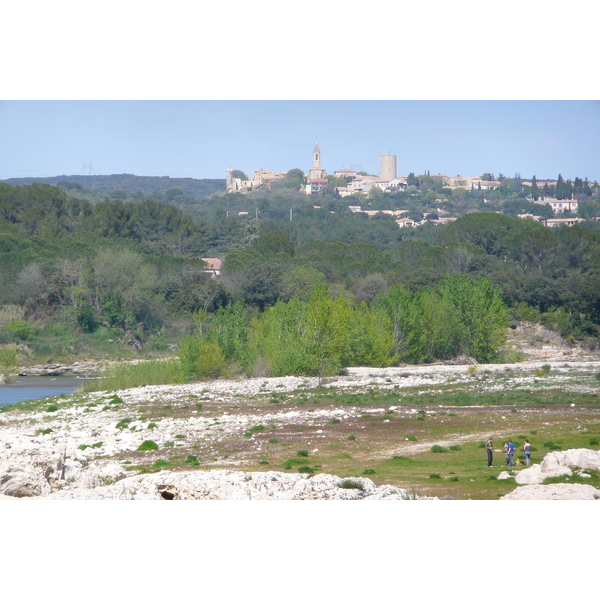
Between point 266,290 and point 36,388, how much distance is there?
1172 centimetres

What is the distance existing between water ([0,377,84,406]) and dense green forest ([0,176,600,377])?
336 centimetres

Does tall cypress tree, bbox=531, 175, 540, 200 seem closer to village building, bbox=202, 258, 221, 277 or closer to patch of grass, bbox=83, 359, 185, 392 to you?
village building, bbox=202, 258, 221, 277

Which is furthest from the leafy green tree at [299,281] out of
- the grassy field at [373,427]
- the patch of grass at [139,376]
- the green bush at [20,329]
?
the grassy field at [373,427]

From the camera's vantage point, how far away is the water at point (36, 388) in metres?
21.5

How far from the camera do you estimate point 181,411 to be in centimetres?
1584

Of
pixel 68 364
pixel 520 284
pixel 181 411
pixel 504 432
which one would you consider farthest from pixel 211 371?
pixel 520 284

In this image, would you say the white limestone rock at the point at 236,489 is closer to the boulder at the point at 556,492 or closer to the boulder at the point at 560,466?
the boulder at the point at 556,492

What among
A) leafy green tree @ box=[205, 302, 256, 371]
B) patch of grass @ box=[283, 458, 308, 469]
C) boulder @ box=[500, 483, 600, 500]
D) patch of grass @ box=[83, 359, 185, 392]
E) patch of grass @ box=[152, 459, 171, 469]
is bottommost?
patch of grass @ box=[83, 359, 185, 392]

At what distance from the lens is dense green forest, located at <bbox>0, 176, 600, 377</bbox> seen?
23406mm

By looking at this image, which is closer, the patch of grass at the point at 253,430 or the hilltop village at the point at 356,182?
the patch of grass at the point at 253,430

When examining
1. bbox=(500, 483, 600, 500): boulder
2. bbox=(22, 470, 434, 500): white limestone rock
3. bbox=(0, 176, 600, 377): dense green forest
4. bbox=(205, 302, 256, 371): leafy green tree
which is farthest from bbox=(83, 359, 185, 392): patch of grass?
bbox=(500, 483, 600, 500): boulder

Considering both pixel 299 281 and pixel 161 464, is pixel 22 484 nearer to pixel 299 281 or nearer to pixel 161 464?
pixel 161 464

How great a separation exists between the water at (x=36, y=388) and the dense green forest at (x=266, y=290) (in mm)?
3362

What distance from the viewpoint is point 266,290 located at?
1298 inches
